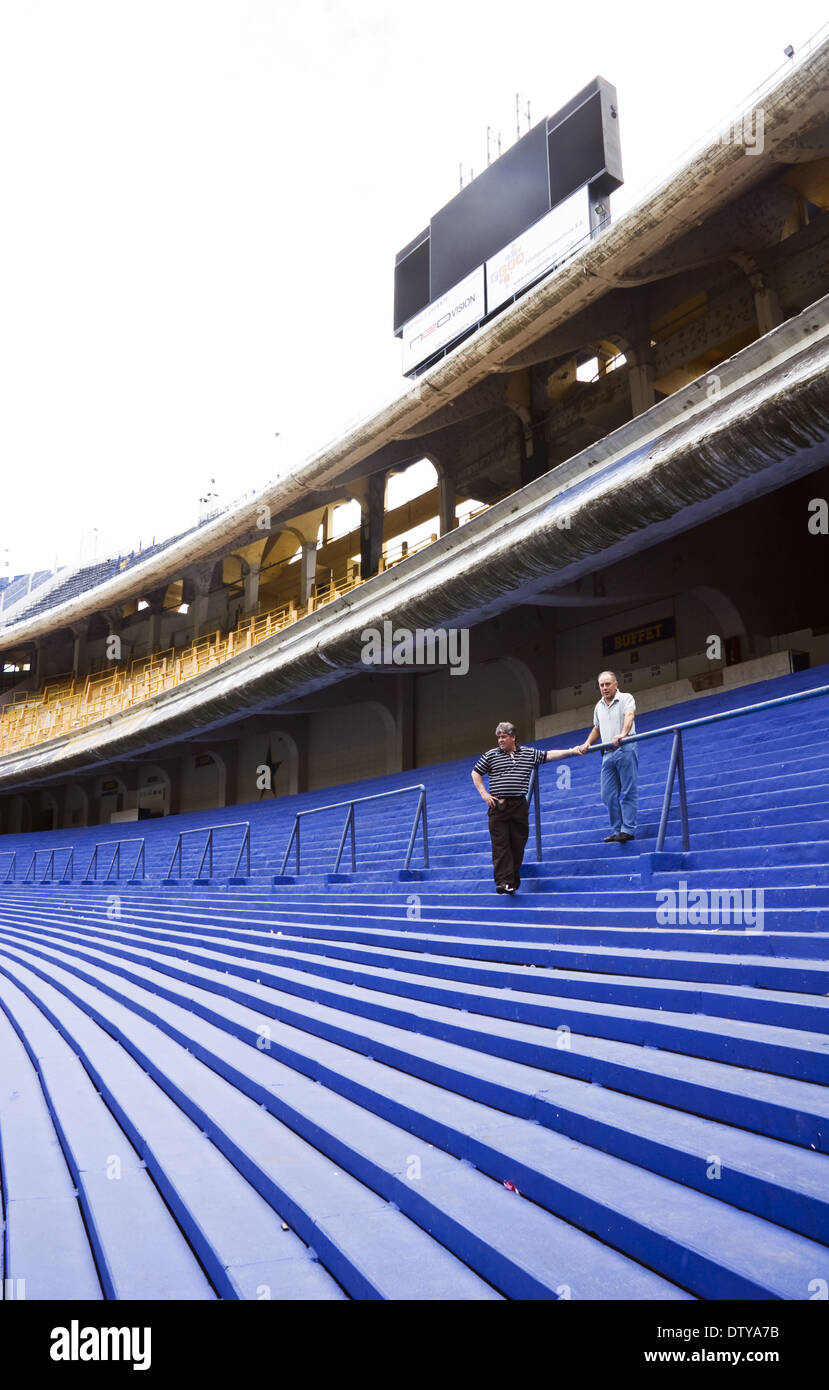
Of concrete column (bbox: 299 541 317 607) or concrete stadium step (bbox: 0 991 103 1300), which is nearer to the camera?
concrete stadium step (bbox: 0 991 103 1300)

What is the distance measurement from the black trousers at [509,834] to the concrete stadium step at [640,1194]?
3.05m

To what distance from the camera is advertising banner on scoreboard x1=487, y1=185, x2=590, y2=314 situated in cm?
2061

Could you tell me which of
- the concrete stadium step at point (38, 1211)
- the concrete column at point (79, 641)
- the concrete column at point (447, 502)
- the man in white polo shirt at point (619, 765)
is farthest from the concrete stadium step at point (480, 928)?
the concrete column at point (79, 641)

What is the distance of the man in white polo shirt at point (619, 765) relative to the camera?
21.8 ft

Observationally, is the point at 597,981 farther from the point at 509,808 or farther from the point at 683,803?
the point at 509,808

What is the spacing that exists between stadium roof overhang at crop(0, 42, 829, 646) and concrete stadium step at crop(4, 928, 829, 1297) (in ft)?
42.7

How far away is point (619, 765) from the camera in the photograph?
6.67 metres

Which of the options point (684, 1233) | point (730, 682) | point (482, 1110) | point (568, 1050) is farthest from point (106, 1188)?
point (730, 682)

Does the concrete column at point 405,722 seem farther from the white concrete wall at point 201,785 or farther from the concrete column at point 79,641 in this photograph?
the concrete column at point 79,641

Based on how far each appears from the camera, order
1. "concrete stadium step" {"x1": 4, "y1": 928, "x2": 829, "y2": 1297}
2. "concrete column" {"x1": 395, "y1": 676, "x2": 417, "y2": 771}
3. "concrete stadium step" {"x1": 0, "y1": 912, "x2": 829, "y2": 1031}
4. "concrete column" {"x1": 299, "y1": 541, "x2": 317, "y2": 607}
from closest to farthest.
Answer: "concrete stadium step" {"x1": 4, "y1": 928, "x2": 829, "y2": 1297}
"concrete stadium step" {"x1": 0, "y1": 912, "x2": 829, "y2": 1031}
"concrete column" {"x1": 395, "y1": 676, "x2": 417, "y2": 771}
"concrete column" {"x1": 299, "y1": 541, "x2": 317, "y2": 607}

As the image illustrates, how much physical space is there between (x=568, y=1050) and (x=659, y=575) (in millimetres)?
13810

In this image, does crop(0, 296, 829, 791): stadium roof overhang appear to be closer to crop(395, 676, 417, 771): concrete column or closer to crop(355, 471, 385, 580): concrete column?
crop(395, 676, 417, 771): concrete column
